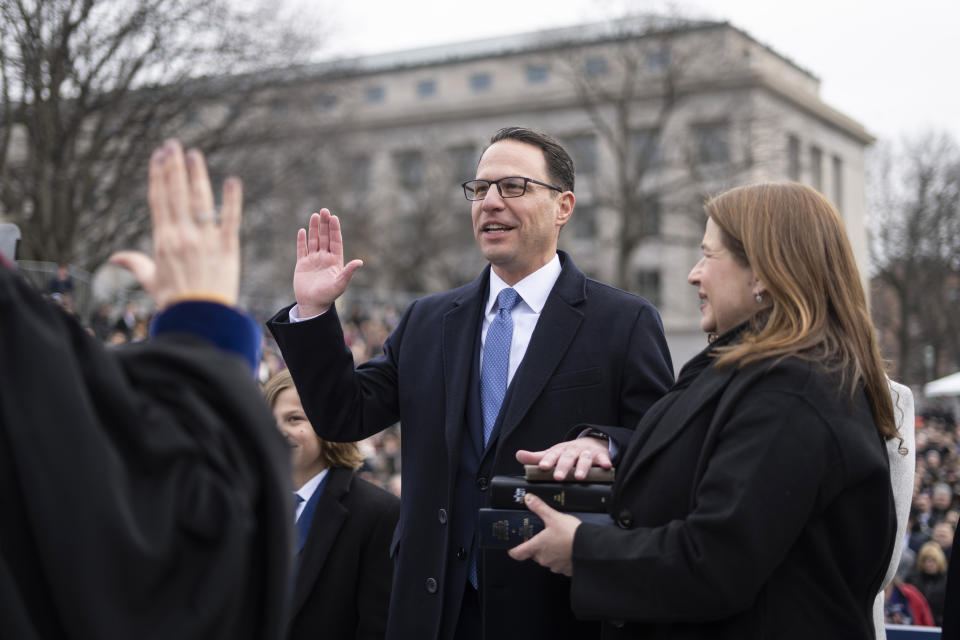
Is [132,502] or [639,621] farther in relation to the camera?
[639,621]

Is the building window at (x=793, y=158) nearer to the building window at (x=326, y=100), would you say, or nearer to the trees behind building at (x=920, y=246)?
the trees behind building at (x=920, y=246)

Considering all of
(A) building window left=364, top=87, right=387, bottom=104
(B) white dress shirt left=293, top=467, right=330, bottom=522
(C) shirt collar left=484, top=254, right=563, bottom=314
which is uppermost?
(A) building window left=364, top=87, right=387, bottom=104

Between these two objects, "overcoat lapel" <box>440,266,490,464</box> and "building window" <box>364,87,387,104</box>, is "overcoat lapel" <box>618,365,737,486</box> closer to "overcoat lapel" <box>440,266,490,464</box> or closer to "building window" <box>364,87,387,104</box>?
"overcoat lapel" <box>440,266,490,464</box>

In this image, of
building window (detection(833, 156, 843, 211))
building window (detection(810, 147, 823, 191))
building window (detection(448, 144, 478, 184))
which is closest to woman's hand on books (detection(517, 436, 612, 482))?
building window (detection(448, 144, 478, 184))

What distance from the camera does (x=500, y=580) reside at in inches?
117

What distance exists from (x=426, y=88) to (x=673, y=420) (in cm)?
5936

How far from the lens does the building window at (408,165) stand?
49.4 meters

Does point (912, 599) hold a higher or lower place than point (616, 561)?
lower

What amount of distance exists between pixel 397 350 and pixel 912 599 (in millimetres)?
6288

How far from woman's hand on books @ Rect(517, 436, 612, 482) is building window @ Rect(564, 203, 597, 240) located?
4456 cm

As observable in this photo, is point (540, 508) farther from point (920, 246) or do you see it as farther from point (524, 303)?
point (920, 246)

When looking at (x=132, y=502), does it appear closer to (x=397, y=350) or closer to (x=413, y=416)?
(x=413, y=416)

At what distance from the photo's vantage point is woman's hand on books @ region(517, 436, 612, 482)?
9.05ft

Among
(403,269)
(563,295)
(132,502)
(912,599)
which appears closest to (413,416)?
(563,295)
